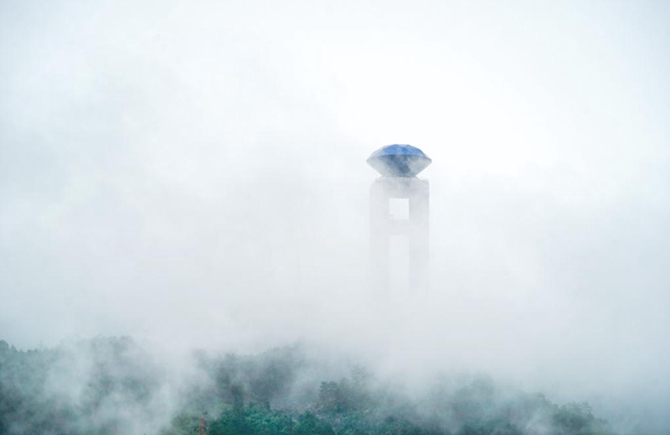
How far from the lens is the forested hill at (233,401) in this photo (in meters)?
10.2

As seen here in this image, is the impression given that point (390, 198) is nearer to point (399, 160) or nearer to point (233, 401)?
point (399, 160)

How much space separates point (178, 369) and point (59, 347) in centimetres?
348

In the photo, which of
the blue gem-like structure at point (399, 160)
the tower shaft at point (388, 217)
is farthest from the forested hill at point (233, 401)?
the blue gem-like structure at point (399, 160)

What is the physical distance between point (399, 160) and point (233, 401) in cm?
896

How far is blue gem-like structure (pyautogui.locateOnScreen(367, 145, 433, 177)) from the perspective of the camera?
1558cm

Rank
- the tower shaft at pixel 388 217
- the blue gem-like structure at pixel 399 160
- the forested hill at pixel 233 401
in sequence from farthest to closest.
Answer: the tower shaft at pixel 388 217 < the blue gem-like structure at pixel 399 160 < the forested hill at pixel 233 401

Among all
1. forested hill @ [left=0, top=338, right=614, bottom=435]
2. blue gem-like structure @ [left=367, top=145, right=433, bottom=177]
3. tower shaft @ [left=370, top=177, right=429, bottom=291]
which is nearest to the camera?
forested hill @ [left=0, top=338, right=614, bottom=435]

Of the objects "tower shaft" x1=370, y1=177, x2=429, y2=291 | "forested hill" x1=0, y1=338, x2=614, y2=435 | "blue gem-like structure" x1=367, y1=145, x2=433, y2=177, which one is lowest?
"forested hill" x1=0, y1=338, x2=614, y2=435

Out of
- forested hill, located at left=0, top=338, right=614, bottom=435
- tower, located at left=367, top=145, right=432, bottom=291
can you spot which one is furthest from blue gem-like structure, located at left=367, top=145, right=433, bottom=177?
forested hill, located at left=0, top=338, right=614, bottom=435

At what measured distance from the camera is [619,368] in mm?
13734

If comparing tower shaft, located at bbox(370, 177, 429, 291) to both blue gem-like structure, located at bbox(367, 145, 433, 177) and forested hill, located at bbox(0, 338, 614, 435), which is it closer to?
blue gem-like structure, located at bbox(367, 145, 433, 177)

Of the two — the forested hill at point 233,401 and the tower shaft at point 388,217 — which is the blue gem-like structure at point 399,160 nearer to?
the tower shaft at point 388,217

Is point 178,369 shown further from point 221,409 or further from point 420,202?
point 420,202

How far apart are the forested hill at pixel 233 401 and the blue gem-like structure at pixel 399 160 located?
6.58m
